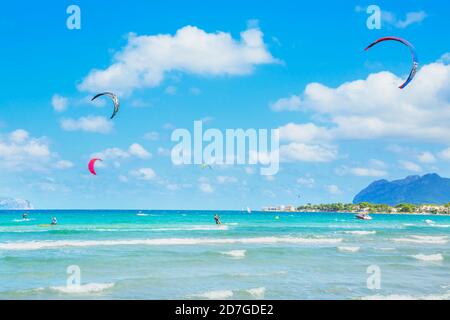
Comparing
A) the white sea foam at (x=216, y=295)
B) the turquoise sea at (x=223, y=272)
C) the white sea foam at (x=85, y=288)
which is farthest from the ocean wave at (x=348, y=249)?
the white sea foam at (x=85, y=288)

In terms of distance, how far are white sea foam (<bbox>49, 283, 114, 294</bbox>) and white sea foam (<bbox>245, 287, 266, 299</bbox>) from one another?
4.39 m

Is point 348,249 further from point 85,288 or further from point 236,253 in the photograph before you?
point 85,288

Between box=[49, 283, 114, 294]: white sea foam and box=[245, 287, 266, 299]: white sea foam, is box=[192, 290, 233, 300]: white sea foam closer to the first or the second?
box=[245, 287, 266, 299]: white sea foam

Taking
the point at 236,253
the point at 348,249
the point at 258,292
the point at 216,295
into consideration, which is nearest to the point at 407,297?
the point at 258,292

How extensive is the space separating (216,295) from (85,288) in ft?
13.5

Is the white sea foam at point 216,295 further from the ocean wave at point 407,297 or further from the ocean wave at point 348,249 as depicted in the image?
the ocean wave at point 348,249

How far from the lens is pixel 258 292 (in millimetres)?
14047

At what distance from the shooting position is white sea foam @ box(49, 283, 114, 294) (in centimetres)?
1412

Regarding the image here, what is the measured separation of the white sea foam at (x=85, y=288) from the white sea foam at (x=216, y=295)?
305 cm

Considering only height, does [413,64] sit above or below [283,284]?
above

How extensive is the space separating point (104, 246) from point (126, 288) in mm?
14552

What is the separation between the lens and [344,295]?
13.7m
